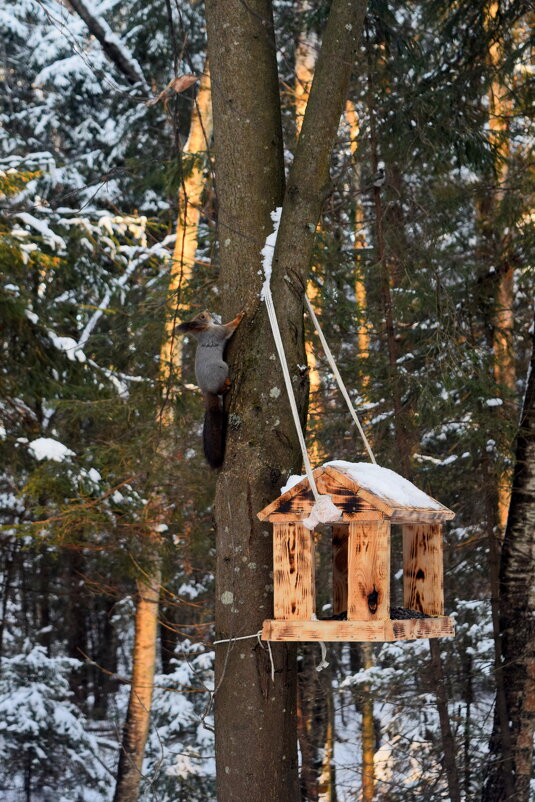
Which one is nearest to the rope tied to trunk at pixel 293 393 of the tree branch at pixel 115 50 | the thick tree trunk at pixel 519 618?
the thick tree trunk at pixel 519 618

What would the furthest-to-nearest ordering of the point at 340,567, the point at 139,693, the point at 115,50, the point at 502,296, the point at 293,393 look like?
1. the point at 115,50
2. the point at 139,693
3. the point at 502,296
4. the point at 340,567
5. the point at 293,393

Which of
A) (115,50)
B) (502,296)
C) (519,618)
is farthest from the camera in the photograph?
(115,50)

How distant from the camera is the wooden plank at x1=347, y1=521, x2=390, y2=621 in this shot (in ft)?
9.16

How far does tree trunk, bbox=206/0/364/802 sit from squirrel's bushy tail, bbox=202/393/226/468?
→ 0.03 meters

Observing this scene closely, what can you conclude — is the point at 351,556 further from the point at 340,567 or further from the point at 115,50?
the point at 115,50

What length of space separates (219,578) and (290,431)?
22.0 inches

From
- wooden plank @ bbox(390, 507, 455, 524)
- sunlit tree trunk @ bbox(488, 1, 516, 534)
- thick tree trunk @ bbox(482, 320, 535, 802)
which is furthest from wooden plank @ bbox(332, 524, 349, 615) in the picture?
sunlit tree trunk @ bbox(488, 1, 516, 534)

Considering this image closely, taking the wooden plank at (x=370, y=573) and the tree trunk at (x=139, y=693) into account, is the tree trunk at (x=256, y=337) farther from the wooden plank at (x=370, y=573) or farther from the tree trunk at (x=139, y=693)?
the tree trunk at (x=139, y=693)

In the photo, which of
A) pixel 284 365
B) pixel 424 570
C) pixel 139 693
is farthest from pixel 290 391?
pixel 139 693

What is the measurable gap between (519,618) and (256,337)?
4130mm

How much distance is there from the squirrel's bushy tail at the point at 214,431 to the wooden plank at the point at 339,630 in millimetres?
589

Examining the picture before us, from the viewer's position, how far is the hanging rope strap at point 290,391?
9.00ft

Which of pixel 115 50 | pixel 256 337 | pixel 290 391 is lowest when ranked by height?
pixel 290 391

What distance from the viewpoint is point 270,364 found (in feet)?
10.2
